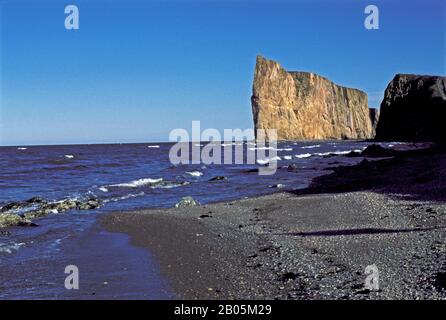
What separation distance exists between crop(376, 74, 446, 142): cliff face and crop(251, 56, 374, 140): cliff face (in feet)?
133

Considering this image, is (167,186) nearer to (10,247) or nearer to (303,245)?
(10,247)

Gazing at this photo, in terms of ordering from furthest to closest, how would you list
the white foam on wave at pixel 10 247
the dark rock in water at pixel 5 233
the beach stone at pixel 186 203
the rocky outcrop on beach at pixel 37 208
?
the beach stone at pixel 186 203 → the rocky outcrop on beach at pixel 37 208 → the dark rock in water at pixel 5 233 → the white foam on wave at pixel 10 247

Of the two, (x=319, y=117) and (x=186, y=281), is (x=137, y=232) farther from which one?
(x=319, y=117)

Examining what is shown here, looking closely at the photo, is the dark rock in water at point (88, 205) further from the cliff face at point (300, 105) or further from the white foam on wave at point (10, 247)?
the cliff face at point (300, 105)

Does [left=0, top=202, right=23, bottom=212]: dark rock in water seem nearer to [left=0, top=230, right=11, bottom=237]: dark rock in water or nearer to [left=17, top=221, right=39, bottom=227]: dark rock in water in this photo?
[left=17, top=221, right=39, bottom=227]: dark rock in water

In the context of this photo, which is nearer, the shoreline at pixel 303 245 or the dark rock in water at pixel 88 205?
the shoreline at pixel 303 245

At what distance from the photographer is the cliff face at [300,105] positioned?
5910 inches

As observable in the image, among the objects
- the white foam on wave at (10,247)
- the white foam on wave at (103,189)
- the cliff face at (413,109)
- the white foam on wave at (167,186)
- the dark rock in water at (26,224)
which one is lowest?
the white foam on wave at (103,189)

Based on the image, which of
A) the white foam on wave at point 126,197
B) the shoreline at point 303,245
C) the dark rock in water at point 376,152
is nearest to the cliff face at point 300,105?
the dark rock in water at point 376,152

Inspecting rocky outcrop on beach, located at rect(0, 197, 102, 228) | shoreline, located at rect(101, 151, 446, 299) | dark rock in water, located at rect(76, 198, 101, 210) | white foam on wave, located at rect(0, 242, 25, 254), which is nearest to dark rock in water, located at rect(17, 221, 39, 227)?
rocky outcrop on beach, located at rect(0, 197, 102, 228)

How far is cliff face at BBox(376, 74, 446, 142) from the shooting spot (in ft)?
313

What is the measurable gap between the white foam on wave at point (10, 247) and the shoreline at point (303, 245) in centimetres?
305

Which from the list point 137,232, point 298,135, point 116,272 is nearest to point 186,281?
point 116,272
